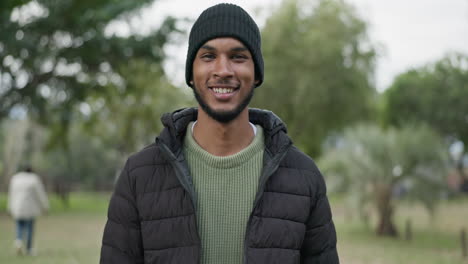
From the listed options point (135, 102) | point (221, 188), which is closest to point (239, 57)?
point (221, 188)

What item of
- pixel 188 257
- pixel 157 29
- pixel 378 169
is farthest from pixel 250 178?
pixel 157 29

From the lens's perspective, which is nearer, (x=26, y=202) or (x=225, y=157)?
(x=225, y=157)

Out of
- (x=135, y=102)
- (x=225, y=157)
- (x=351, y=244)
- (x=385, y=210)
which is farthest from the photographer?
(x=135, y=102)

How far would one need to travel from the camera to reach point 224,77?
7.99ft

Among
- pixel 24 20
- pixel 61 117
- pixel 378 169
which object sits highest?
pixel 24 20

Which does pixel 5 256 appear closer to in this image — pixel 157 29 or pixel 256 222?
pixel 256 222

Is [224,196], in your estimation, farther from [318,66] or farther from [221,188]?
[318,66]

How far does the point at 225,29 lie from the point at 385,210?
19985mm

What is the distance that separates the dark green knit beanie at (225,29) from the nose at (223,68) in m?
0.11

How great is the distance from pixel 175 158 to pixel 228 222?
1.21 ft

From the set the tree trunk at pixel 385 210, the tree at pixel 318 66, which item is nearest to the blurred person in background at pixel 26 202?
the tree trunk at pixel 385 210

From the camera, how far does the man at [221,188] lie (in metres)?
2.41

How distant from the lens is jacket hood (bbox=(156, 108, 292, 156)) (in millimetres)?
2586

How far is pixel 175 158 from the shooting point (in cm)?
249
